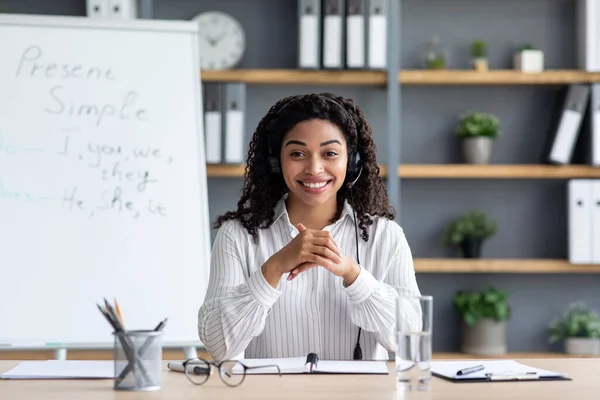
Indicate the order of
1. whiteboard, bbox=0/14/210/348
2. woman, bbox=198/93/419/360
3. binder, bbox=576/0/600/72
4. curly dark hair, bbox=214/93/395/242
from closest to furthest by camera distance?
woman, bbox=198/93/419/360, curly dark hair, bbox=214/93/395/242, whiteboard, bbox=0/14/210/348, binder, bbox=576/0/600/72

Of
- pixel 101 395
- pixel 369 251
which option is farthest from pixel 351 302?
pixel 101 395

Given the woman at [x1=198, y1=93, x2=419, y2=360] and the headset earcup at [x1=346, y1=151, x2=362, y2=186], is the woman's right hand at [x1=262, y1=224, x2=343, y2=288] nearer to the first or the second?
the woman at [x1=198, y1=93, x2=419, y2=360]

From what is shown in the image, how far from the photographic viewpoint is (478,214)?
3.35 metres

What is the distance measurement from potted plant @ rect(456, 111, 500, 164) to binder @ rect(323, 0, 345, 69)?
585 millimetres

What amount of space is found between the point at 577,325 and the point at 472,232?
54 cm

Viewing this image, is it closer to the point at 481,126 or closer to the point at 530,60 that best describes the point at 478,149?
the point at 481,126

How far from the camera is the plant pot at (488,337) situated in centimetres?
325

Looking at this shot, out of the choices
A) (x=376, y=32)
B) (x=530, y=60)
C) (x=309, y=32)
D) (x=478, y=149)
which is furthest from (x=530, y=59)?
(x=309, y=32)

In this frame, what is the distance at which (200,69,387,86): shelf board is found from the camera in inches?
127

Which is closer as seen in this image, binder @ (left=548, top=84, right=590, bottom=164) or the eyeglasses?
the eyeglasses

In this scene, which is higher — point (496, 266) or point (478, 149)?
point (478, 149)

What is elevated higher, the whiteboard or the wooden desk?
the whiteboard

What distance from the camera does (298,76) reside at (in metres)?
3.24

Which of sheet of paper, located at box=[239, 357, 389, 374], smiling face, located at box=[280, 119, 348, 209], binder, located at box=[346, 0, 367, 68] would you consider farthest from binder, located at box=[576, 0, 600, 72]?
sheet of paper, located at box=[239, 357, 389, 374]
